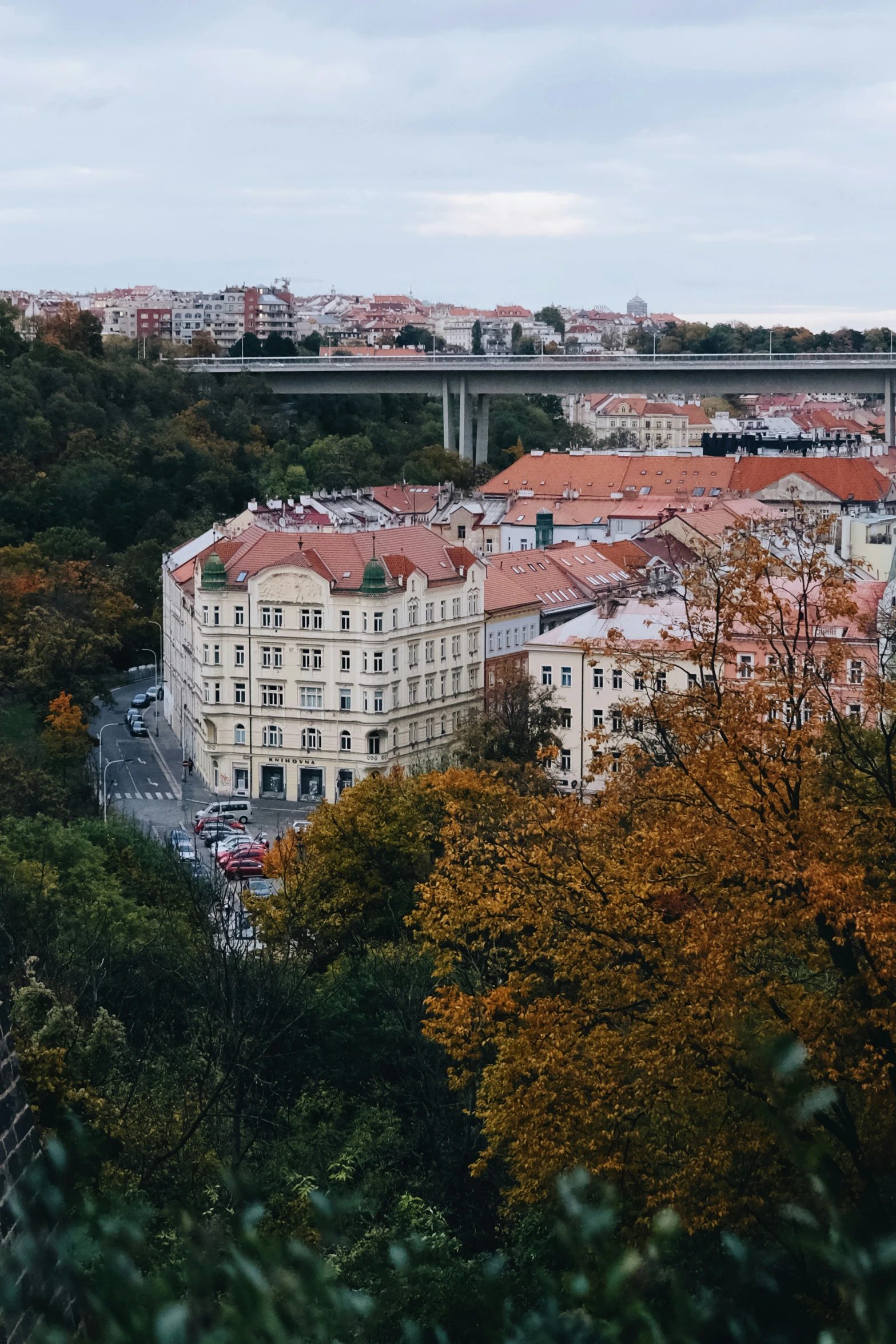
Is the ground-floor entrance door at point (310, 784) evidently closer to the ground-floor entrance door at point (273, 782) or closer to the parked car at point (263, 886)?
the ground-floor entrance door at point (273, 782)

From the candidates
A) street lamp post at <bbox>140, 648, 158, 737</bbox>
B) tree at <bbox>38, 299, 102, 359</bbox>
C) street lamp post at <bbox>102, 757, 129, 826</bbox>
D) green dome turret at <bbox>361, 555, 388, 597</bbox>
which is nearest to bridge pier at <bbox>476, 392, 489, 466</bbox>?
tree at <bbox>38, 299, 102, 359</bbox>

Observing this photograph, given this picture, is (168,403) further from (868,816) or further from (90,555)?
(868,816)

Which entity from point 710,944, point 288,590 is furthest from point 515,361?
point 710,944

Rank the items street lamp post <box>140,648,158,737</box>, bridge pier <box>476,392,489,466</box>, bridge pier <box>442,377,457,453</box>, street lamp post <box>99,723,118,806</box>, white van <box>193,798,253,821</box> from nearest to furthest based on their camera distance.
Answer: white van <box>193,798,253,821</box>
street lamp post <box>99,723,118,806</box>
street lamp post <box>140,648,158,737</box>
bridge pier <box>442,377,457,453</box>
bridge pier <box>476,392,489,466</box>

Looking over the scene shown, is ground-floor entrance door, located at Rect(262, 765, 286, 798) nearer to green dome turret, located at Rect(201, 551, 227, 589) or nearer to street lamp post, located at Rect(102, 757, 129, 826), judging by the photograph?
street lamp post, located at Rect(102, 757, 129, 826)

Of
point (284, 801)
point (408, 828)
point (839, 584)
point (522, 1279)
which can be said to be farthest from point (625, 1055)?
point (284, 801)

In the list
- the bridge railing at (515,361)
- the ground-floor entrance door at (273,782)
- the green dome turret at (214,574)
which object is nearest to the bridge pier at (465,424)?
the bridge railing at (515,361)
